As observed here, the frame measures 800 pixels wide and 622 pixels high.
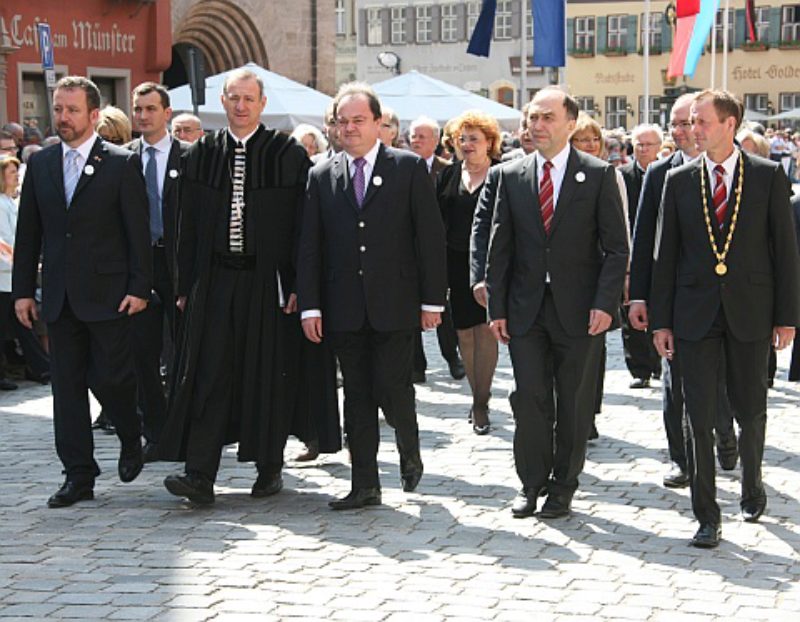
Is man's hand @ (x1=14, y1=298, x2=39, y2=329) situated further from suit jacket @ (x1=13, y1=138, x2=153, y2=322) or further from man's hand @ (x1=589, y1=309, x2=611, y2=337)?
man's hand @ (x1=589, y1=309, x2=611, y2=337)

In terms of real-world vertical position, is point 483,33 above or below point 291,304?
above

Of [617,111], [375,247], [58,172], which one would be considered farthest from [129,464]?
[617,111]

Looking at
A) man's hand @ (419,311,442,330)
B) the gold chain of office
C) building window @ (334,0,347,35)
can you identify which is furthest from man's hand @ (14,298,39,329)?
building window @ (334,0,347,35)

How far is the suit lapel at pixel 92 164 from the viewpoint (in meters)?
8.44

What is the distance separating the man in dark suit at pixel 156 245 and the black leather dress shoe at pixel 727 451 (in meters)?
3.06

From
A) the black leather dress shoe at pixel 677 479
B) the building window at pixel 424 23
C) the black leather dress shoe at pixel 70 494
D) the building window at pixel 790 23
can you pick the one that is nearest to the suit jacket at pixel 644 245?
the black leather dress shoe at pixel 677 479

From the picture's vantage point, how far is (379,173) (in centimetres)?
824

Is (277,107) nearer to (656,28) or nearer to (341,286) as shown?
(341,286)

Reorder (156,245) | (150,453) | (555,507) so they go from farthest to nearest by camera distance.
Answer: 1. (156,245)
2. (150,453)
3. (555,507)

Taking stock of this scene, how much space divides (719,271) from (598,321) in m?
0.67

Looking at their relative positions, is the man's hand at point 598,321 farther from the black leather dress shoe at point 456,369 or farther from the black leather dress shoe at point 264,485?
the black leather dress shoe at point 456,369

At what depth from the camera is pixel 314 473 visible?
30.7 feet

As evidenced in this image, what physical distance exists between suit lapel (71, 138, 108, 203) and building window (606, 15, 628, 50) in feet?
205

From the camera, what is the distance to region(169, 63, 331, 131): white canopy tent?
2308 cm
